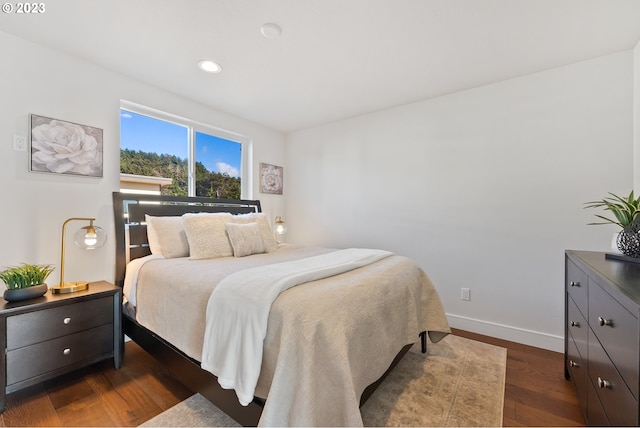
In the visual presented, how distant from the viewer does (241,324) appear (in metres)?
1.26

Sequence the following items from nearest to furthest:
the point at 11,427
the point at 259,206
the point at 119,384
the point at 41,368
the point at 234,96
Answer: the point at 11,427
the point at 41,368
the point at 119,384
the point at 234,96
the point at 259,206

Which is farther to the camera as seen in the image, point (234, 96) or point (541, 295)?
point (234, 96)

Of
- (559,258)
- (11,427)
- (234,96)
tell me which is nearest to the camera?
(11,427)

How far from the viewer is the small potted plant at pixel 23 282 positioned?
1.70 metres

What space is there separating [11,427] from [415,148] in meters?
3.79

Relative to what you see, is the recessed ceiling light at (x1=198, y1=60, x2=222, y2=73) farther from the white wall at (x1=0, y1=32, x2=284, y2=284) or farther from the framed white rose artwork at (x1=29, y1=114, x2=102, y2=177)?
the framed white rose artwork at (x1=29, y1=114, x2=102, y2=177)

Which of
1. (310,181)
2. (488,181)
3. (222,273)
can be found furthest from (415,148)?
(222,273)

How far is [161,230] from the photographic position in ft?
7.85

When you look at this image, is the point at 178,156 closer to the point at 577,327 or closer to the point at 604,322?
the point at 604,322

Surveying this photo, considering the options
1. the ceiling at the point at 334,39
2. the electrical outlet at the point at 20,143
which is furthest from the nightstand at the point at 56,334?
the ceiling at the point at 334,39

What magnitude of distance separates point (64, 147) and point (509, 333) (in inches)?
168

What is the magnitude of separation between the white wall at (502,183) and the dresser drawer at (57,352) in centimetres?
272

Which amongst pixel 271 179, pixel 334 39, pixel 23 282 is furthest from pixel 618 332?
pixel 271 179

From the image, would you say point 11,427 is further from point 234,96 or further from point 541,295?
point 541,295
